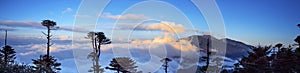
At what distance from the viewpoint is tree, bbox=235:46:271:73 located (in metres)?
23.9

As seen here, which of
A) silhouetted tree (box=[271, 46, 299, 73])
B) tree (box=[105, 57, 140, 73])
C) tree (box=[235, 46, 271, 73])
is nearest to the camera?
silhouetted tree (box=[271, 46, 299, 73])

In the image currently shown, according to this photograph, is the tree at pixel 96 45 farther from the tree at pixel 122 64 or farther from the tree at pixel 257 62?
the tree at pixel 257 62

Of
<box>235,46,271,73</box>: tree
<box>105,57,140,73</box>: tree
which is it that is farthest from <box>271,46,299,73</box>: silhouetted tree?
<box>105,57,140,73</box>: tree

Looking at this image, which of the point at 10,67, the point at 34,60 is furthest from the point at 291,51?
the point at 34,60

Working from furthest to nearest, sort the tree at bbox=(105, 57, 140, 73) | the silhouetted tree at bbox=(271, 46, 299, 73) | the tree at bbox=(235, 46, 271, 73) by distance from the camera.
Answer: the tree at bbox=(105, 57, 140, 73)
the tree at bbox=(235, 46, 271, 73)
the silhouetted tree at bbox=(271, 46, 299, 73)

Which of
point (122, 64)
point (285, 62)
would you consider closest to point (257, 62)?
point (285, 62)

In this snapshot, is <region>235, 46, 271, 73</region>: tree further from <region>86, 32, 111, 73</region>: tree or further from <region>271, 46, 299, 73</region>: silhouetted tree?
<region>86, 32, 111, 73</region>: tree

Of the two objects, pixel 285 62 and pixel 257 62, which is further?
pixel 257 62

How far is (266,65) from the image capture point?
23.8m

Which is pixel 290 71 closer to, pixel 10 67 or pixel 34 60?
pixel 10 67

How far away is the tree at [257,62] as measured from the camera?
78.5 ft

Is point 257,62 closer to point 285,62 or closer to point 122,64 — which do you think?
point 285,62

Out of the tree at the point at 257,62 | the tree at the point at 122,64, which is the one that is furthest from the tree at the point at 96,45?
the tree at the point at 257,62

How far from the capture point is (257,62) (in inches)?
968
